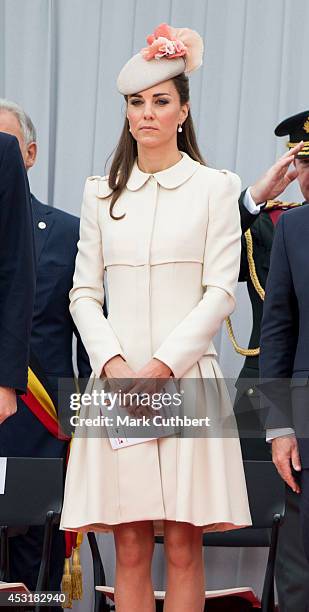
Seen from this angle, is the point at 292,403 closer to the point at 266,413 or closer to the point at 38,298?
the point at 266,413

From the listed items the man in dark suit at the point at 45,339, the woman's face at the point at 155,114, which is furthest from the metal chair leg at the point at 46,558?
the woman's face at the point at 155,114

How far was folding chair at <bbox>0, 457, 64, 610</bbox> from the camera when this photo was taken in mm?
3480

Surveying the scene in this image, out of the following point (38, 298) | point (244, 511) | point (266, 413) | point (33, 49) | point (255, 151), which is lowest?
point (244, 511)

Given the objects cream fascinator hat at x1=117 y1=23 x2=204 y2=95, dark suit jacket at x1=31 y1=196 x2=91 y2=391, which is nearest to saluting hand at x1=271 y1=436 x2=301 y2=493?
cream fascinator hat at x1=117 y1=23 x2=204 y2=95

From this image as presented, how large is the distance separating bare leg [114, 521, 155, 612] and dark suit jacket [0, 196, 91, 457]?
91 centimetres

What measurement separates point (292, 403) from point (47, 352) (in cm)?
124

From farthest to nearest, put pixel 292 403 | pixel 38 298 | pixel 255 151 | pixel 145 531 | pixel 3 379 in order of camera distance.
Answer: pixel 255 151 → pixel 38 298 → pixel 145 531 → pixel 292 403 → pixel 3 379

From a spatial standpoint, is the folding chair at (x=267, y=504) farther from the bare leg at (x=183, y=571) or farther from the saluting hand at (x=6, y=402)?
the saluting hand at (x=6, y=402)

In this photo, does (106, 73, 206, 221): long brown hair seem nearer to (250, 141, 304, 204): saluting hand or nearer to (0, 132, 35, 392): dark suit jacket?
(250, 141, 304, 204): saluting hand

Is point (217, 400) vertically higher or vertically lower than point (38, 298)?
lower

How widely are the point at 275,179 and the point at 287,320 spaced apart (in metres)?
0.97

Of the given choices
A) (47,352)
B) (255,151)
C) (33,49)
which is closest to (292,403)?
(47,352)

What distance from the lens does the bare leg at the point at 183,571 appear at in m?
2.82

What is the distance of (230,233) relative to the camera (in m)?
3.03
